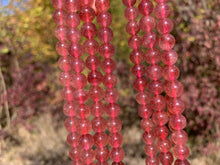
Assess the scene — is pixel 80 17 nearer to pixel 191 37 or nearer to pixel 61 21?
pixel 61 21

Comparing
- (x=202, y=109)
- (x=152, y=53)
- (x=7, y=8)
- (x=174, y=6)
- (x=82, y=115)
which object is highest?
(x=7, y=8)

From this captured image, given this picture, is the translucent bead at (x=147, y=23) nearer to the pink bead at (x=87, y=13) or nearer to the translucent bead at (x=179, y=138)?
the pink bead at (x=87, y=13)

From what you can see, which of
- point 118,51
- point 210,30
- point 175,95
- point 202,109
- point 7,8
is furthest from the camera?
point 118,51

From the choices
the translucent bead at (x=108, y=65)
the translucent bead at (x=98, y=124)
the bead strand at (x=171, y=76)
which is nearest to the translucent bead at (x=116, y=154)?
the translucent bead at (x=98, y=124)

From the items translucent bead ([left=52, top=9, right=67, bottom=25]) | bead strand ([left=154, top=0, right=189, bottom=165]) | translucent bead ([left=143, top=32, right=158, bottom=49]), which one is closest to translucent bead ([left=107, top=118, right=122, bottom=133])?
bead strand ([left=154, top=0, right=189, bottom=165])

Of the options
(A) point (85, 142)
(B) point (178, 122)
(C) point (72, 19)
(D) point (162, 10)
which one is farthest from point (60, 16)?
(B) point (178, 122)

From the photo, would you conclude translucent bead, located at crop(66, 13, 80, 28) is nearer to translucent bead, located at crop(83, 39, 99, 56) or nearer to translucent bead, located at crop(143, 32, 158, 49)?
translucent bead, located at crop(83, 39, 99, 56)

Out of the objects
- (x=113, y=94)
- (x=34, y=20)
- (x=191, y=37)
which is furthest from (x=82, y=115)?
(x=34, y=20)
